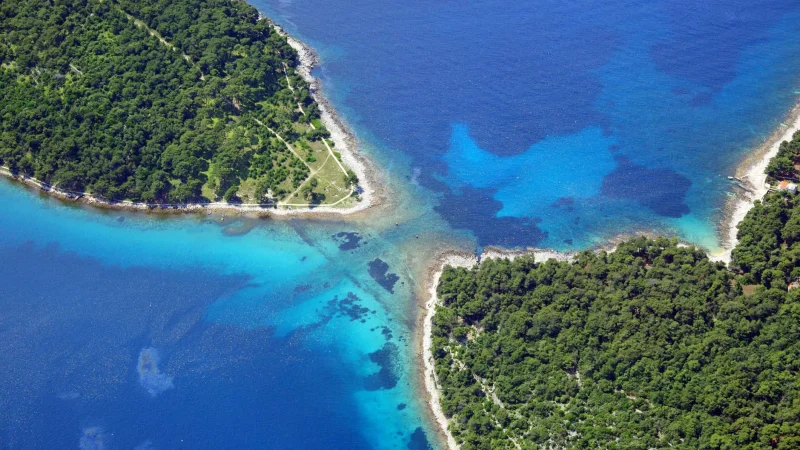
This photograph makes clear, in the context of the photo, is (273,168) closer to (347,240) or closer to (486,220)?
(347,240)

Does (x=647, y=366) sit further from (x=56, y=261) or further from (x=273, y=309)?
(x=56, y=261)

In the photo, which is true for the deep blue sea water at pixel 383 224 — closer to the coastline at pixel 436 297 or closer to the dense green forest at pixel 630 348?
the coastline at pixel 436 297

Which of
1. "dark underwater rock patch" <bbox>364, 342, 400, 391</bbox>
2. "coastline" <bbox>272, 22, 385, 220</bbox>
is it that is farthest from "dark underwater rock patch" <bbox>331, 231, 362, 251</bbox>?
"dark underwater rock patch" <bbox>364, 342, 400, 391</bbox>

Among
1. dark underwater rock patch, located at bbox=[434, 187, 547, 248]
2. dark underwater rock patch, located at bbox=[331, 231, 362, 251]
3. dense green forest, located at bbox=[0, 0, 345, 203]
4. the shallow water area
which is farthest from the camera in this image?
dense green forest, located at bbox=[0, 0, 345, 203]

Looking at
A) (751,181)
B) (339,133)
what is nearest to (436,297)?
(339,133)

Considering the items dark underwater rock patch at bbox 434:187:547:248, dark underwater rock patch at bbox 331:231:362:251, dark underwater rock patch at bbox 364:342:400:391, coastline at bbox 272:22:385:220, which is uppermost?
coastline at bbox 272:22:385:220

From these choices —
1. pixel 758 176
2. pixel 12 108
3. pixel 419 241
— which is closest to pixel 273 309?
pixel 419 241

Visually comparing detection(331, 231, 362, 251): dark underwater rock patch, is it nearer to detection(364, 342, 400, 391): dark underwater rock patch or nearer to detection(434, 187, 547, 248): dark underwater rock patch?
detection(434, 187, 547, 248): dark underwater rock patch
